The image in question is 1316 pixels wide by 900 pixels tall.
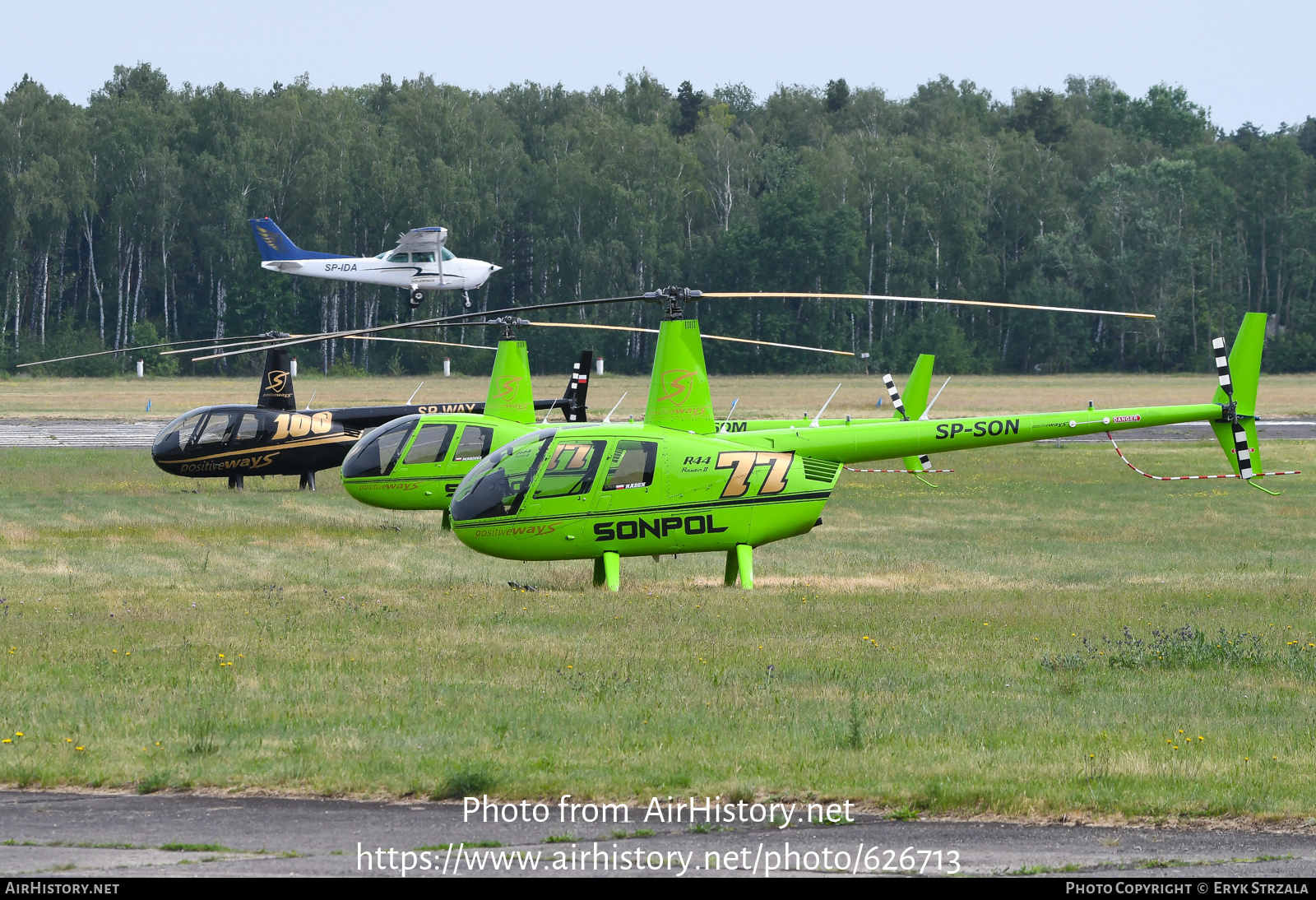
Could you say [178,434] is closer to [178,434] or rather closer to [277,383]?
[178,434]

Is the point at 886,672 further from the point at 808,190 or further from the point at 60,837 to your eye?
the point at 808,190

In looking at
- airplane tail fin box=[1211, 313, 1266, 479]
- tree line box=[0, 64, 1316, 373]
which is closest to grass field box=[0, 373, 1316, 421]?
tree line box=[0, 64, 1316, 373]

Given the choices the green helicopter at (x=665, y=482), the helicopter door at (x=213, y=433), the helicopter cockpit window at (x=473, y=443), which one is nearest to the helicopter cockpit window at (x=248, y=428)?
the helicopter door at (x=213, y=433)

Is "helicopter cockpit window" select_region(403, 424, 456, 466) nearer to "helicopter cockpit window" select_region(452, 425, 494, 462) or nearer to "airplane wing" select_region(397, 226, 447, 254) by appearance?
"helicopter cockpit window" select_region(452, 425, 494, 462)

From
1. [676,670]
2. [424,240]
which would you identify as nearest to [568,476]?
[676,670]

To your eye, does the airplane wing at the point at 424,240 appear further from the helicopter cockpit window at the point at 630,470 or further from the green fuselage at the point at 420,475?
the helicopter cockpit window at the point at 630,470

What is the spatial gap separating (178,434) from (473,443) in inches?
357

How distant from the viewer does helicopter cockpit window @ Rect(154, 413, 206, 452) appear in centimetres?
2942

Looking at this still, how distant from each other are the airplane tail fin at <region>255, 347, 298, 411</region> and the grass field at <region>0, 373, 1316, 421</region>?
2402cm

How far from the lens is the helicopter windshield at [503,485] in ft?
56.5

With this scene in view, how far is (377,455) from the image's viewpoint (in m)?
23.6

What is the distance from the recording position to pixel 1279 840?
801cm
